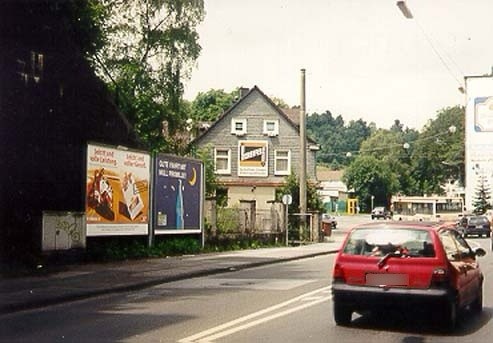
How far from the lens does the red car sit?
10.4 meters

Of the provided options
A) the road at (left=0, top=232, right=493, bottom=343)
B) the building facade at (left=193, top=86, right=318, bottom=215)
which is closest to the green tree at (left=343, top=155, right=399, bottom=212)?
the building facade at (left=193, top=86, right=318, bottom=215)

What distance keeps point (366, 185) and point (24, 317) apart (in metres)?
92.5

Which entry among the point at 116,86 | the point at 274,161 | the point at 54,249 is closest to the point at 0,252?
the point at 54,249

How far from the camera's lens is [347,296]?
1072cm

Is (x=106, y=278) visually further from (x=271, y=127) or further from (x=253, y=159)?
(x=271, y=127)

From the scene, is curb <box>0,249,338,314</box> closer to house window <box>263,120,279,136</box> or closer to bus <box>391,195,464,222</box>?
bus <box>391,195,464,222</box>

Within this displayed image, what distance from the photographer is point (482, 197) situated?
1914 inches

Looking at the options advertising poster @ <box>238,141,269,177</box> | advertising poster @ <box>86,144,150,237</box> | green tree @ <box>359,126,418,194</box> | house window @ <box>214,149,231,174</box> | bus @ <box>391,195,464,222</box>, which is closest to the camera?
advertising poster @ <box>86,144,150,237</box>

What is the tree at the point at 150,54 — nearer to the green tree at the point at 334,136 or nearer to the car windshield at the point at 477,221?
the car windshield at the point at 477,221

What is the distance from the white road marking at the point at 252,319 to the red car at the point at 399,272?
1269 millimetres

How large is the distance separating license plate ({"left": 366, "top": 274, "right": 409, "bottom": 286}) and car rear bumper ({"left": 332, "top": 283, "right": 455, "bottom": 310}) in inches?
2.6

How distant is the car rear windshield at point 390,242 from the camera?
10.6 metres

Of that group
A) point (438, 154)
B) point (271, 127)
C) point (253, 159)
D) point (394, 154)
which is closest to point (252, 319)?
point (253, 159)

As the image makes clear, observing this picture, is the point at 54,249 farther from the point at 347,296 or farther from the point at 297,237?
the point at 297,237
